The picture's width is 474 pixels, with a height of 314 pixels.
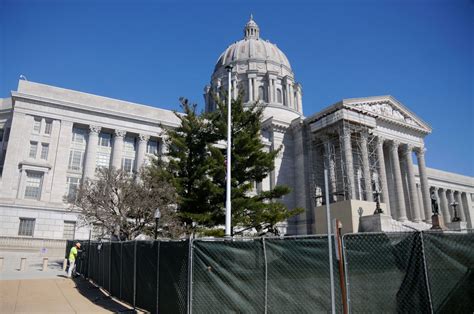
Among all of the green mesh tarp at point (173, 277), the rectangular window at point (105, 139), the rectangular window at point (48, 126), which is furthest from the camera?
the rectangular window at point (105, 139)

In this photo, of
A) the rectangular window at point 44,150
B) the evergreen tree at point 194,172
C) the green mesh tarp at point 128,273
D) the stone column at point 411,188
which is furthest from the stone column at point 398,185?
the rectangular window at point 44,150

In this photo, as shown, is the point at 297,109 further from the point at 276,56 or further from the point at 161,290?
the point at 161,290

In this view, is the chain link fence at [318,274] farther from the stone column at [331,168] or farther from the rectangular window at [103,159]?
the stone column at [331,168]

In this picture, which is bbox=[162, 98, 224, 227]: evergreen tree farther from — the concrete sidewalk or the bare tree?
the concrete sidewalk

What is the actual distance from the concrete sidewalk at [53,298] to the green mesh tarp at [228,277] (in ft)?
11.9

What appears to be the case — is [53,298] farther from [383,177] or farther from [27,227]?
[383,177]

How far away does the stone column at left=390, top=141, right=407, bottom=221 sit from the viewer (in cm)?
4290

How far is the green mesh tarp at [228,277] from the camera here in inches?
296

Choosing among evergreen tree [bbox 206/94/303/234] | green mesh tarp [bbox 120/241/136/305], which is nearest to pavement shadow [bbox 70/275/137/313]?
green mesh tarp [bbox 120/241/136/305]

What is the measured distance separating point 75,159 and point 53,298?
30.5m

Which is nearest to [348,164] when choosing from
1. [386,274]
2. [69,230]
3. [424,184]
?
[424,184]

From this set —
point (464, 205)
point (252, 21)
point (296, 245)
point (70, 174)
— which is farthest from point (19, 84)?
point (464, 205)

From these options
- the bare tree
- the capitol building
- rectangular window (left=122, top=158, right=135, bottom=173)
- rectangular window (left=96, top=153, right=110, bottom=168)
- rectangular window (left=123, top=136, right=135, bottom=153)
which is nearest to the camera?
the bare tree

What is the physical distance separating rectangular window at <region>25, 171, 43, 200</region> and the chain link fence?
3329 cm
